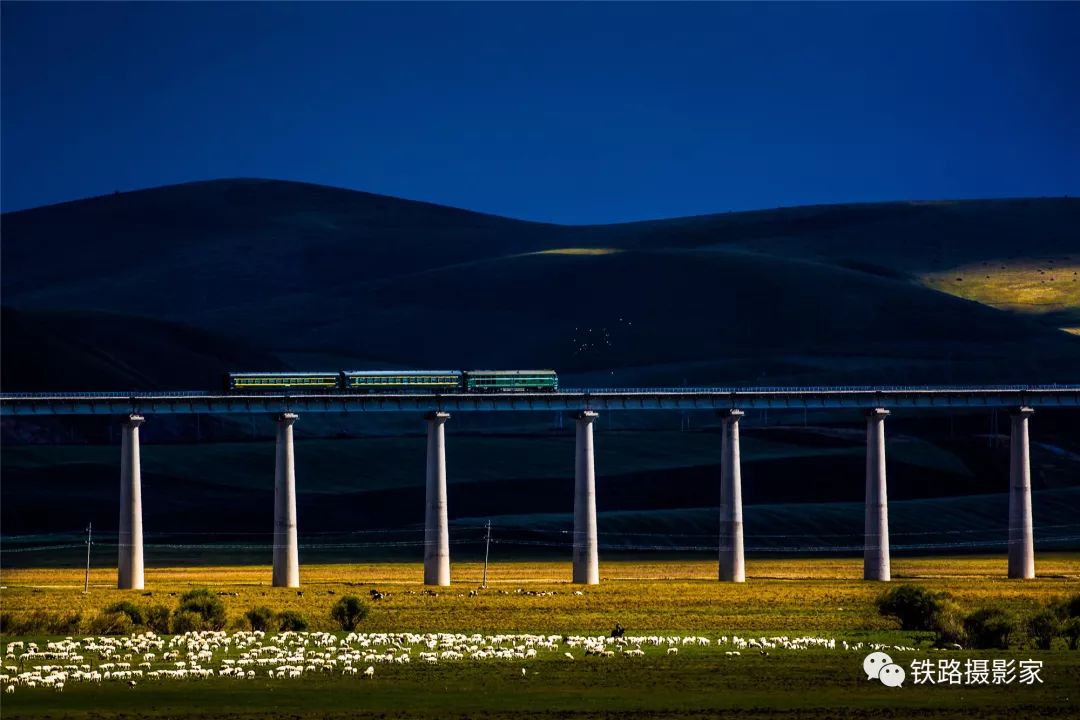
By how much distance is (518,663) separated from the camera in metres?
71.1

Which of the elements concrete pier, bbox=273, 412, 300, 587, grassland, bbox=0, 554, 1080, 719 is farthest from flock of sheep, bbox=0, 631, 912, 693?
concrete pier, bbox=273, 412, 300, 587

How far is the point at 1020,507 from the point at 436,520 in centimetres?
3917

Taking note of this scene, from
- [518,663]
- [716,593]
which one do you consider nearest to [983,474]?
[716,593]

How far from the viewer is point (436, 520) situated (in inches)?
4587

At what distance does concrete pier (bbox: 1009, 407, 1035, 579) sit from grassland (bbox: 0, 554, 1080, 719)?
438 centimetres

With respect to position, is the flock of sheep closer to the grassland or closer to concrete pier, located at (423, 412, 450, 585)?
the grassland

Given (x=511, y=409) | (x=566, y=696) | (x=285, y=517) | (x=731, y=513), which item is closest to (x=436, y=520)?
(x=285, y=517)

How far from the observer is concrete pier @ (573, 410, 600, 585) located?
117 metres

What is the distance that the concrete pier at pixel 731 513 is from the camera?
120 metres

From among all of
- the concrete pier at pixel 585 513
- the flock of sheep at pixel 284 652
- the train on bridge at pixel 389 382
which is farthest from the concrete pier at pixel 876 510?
the flock of sheep at pixel 284 652

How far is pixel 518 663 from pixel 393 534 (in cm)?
8872

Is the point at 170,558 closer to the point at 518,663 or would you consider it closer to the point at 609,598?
the point at 609,598

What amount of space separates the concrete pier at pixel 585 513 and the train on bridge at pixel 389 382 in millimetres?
4927

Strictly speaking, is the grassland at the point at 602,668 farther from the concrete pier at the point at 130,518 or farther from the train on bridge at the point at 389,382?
the train on bridge at the point at 389,382
